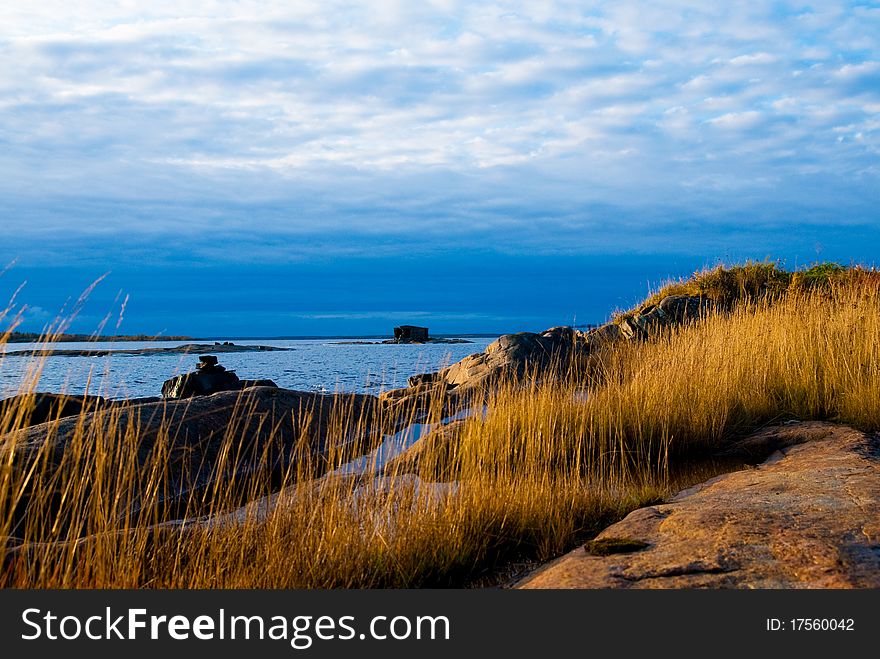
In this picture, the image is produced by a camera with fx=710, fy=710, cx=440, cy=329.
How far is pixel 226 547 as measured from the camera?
3.98 m

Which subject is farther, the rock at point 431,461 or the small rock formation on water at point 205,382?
the small rock formation on water at point 205,382

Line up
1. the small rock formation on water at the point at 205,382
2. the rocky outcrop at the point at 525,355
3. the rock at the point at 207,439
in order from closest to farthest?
1. the rock at the point at 207,439
2. the rocky outcrop at the point at 525,355
3. the small rock formation on water at the point at 205,382

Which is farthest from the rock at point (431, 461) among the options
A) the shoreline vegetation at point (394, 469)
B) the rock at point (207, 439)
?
the rock at point (207, 439)

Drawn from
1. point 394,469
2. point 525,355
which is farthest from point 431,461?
point 525,355

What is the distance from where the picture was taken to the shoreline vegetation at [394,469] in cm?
375

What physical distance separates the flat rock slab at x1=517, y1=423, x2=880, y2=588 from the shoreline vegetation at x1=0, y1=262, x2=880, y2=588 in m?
0.69

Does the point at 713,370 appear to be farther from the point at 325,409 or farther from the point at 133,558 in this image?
the point at 133,558

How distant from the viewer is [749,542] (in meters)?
3.48

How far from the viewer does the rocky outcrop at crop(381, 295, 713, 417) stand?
1070cm

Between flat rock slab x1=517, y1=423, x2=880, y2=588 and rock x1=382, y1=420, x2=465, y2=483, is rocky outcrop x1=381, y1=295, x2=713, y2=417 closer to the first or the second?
rock x1=382, y1=420, x2=465, y2=483

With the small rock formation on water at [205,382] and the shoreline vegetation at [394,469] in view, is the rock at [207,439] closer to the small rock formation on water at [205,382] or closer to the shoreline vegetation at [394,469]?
the shoreline vegetation at [394,469]

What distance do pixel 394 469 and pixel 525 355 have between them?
25.0ft

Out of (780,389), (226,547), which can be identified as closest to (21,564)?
(226,547)

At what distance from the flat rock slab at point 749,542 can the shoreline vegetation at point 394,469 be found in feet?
2.25
